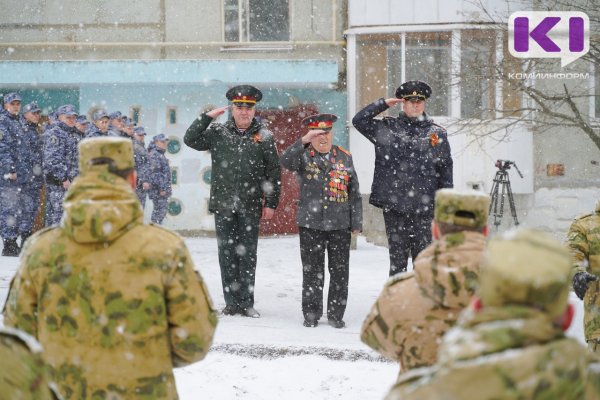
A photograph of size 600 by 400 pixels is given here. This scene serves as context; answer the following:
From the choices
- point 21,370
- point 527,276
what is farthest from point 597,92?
point 21,370

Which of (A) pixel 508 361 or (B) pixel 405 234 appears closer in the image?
(A) pixel 508 361

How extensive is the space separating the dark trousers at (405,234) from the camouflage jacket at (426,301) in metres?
3.81

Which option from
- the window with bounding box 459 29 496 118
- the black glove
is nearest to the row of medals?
the black glove

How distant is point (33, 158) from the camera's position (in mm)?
11758

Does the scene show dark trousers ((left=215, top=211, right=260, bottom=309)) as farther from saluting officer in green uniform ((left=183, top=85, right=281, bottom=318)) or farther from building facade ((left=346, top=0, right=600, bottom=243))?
building facade ((left=346, top=0, right=600, bottom=243))

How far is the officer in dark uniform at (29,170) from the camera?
1141cm

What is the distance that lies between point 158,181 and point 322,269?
284 inches

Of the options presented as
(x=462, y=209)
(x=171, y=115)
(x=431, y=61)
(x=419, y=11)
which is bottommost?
(x=462, y=209)

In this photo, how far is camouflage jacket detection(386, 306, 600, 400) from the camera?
5.34 ft

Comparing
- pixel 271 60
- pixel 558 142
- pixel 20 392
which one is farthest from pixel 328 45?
pixel 20 392

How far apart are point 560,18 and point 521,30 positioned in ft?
2.89

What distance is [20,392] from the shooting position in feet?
6.31

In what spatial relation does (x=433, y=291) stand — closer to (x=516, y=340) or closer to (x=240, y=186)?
(x=516, y=340)

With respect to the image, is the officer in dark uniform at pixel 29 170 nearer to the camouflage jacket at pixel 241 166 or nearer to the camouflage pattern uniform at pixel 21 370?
the camouflage jacket at pixel 241 166
